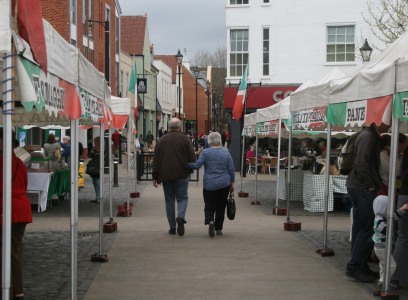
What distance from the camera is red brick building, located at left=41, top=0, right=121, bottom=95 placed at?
34.1 metres

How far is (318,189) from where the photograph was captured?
1550cm

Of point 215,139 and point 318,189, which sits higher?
point 215,139

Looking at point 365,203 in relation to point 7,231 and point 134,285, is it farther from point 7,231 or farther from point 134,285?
point 7,231

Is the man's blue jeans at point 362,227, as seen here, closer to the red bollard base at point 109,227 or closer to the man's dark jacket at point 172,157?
the man's dark jacket at point 172,157

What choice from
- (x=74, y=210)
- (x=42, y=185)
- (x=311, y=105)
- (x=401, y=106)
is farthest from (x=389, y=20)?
(x=74, y=210)

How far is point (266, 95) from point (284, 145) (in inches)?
114

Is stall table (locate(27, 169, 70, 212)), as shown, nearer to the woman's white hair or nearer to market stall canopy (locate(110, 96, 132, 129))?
market stall canopy (locate(110, 96, 132, 129))

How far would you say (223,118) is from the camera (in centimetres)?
9531

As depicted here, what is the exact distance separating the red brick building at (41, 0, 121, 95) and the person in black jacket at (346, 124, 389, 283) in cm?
2116

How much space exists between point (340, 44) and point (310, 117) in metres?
23.4

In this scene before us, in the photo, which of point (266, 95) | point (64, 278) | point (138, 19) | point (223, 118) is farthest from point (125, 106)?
point (223, 118)

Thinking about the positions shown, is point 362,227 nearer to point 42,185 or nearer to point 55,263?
point 55,263

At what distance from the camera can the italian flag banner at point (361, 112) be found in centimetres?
702

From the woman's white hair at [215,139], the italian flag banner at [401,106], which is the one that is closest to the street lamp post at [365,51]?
the woman's white hair at [215,139]
